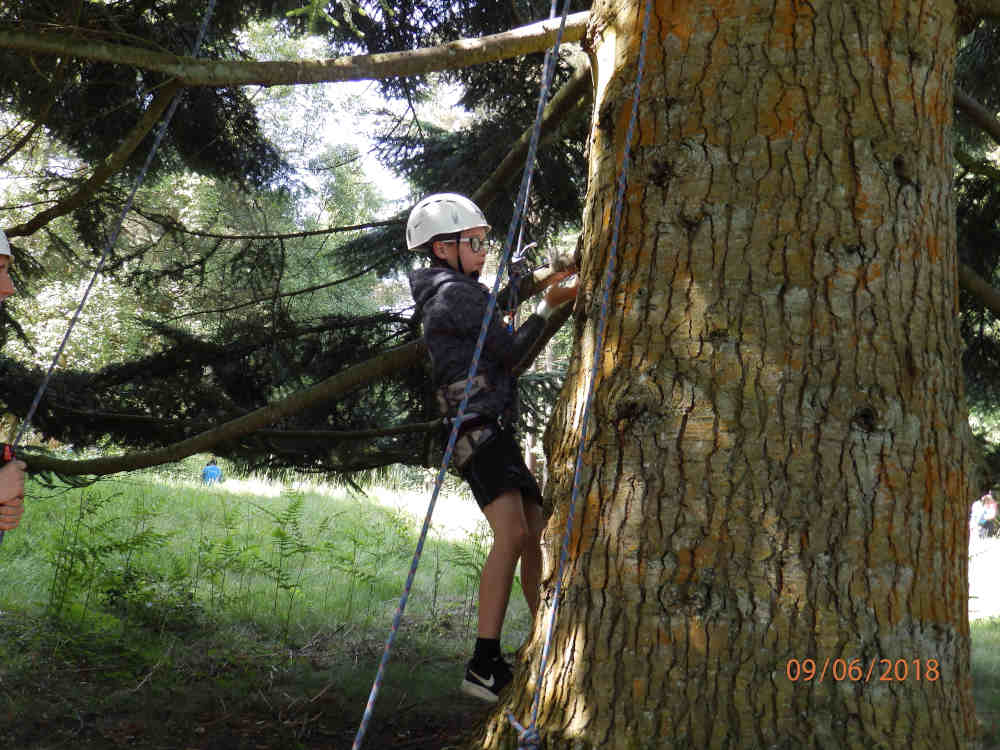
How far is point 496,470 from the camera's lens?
319cm

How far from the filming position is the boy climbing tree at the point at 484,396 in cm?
312

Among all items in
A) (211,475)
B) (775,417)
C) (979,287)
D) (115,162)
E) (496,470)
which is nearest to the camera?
(775,417)

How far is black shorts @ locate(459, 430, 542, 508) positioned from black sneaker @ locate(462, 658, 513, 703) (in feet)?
1.77

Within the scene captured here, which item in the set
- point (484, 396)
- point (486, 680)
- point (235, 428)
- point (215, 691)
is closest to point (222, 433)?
point (235, 428)

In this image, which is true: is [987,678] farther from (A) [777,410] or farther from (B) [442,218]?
(B) [442,218]

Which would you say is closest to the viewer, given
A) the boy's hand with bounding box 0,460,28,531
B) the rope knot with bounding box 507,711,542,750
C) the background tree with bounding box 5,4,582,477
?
the rope knot with bounding box 507,711,542,750

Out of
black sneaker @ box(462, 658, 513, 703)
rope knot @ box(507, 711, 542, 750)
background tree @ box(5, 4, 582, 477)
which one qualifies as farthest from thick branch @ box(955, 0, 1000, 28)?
black sneaker @ box(462, 658, 513, 703)

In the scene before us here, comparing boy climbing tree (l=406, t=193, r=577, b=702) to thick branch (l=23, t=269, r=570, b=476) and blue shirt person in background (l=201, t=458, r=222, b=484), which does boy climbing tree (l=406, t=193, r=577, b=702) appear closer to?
thick branch (l=23, t=269, r=570, b=476)

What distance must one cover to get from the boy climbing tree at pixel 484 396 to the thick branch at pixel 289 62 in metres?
0.53

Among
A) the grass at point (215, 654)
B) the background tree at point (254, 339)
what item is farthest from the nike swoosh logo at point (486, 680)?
the background tree at point (254, 339)

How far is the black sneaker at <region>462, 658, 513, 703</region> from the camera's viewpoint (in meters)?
3.11

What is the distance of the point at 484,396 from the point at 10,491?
58.3 inches

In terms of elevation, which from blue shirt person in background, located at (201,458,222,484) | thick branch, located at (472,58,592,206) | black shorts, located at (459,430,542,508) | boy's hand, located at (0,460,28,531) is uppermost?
blue shirt person in background, located at (201,458,222,484)
